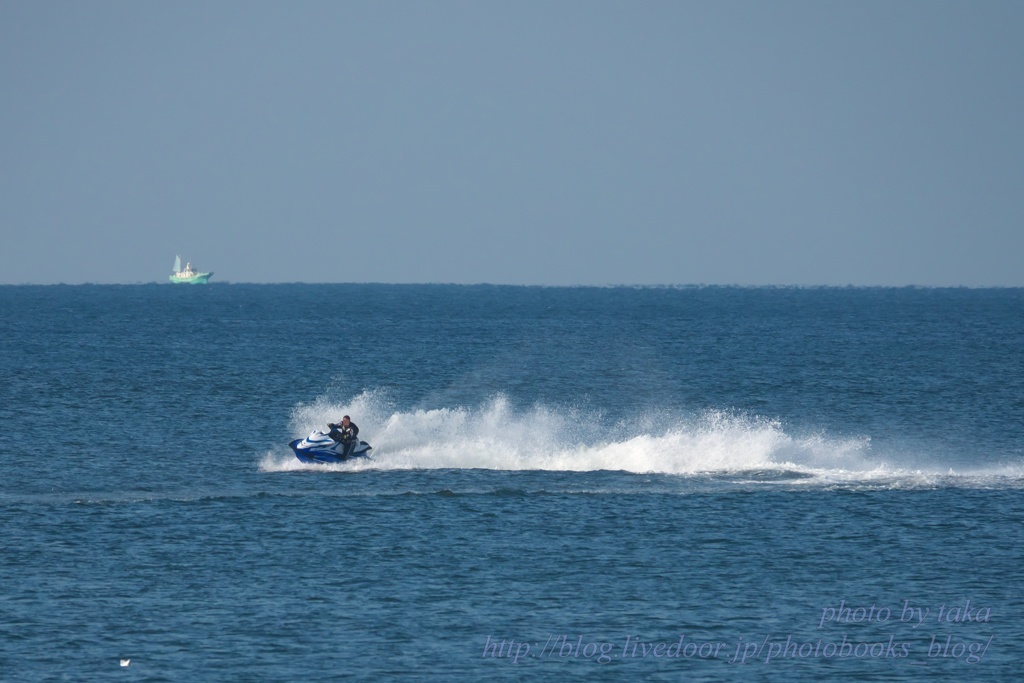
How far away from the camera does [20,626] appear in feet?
88.3

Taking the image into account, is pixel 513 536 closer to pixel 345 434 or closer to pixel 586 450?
pixel 345 434

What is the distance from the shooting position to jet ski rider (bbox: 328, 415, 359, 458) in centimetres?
4341

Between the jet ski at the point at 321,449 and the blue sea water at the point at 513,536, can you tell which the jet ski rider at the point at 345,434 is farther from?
the blue sea water at the point at 513,536

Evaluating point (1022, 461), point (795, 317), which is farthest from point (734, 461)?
point (795, 317)

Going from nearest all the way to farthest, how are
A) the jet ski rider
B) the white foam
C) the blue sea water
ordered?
the blue sea water
the jet ski rider
the white foam

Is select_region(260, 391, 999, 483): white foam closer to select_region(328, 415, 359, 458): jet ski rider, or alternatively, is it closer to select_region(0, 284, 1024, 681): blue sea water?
select_region(0, 284, 1024, 681): blue sea water

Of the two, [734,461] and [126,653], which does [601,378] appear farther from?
[126,653]

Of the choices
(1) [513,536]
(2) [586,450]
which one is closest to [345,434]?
(2) [586,450]

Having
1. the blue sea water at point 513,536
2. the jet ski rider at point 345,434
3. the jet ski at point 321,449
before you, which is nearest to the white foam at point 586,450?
the blue sea water at point 513,536

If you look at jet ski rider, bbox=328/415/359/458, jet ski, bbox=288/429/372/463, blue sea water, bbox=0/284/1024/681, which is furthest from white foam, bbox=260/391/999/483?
jet ski rider, bbox=328/415/359/458

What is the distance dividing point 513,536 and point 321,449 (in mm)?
10963

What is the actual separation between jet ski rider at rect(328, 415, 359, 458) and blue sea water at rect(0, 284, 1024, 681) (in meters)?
0.73

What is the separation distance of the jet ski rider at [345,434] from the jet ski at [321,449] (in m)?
0.08

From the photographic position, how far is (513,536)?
34438 mm
